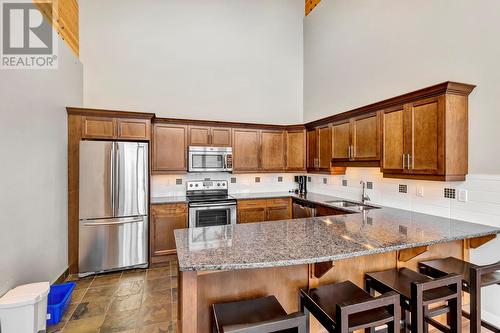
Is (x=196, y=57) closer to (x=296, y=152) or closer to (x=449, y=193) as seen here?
(x=296, y=152)

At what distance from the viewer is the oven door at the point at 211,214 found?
3764 mm

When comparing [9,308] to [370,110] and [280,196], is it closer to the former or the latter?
[280,196]

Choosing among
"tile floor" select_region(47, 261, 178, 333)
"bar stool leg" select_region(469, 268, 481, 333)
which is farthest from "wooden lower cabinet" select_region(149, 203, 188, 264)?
"bar stool leg" select_region(469, 268, 481, 333)

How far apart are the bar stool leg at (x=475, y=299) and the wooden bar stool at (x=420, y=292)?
0.14 m

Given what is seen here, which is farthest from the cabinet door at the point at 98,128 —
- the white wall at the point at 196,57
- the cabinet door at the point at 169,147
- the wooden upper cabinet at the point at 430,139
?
the wooden upper cabinet at the point at 430,139

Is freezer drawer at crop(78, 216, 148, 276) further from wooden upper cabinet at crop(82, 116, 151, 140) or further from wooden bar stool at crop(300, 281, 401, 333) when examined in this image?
wooden bar stool at crop(300, 281, 401, 333)

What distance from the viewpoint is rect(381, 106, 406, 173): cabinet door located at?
2.69 m

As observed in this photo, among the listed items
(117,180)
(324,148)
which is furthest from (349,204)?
(117,180)

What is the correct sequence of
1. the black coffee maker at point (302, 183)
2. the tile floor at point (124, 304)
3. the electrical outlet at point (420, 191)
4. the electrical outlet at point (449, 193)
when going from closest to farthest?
the tile floor at point (124, 304)
the electrical outlet at point (449, 193)
the electrical outlet at point (420, 191)
the black coffee maker at point (302, 183)

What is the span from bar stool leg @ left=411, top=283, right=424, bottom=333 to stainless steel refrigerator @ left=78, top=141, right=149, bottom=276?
3.13 m

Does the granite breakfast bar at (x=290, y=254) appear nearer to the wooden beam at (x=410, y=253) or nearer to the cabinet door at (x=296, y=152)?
the wooden beam at (x=410, y=253)

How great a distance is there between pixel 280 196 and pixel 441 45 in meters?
2.95

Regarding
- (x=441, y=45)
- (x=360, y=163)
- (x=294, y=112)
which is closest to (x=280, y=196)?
(x=360, y=163)

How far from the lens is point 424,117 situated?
247cm
